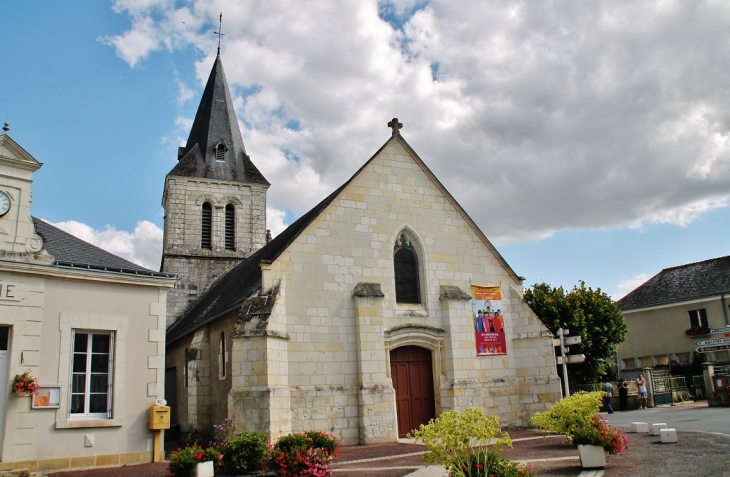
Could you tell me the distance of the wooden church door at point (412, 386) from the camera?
15775mm

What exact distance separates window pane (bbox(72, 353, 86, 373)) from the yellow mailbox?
1.56m

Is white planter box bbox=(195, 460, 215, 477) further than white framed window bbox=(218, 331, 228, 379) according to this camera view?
No

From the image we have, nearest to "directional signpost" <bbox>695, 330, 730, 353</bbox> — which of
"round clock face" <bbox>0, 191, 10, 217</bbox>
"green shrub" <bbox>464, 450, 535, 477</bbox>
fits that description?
"green shrub" <bbox>464, 450, 535, 477</bbox>

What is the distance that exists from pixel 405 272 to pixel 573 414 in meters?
7.05

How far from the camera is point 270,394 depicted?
1303cm

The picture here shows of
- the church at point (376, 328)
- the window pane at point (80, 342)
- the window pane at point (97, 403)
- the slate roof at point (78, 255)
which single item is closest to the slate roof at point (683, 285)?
the church at point (376, 328)

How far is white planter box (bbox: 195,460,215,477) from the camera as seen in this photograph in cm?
927

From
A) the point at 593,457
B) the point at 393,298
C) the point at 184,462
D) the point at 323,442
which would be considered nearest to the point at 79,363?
the point at 184,462

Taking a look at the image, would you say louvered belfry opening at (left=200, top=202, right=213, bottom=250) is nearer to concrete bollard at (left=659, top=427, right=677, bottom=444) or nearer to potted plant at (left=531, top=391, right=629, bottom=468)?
potted plant at (left=531, top=391, right=629, bottom=468)

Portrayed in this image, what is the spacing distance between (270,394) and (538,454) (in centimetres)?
575

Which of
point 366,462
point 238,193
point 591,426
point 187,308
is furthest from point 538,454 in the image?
point 238,193

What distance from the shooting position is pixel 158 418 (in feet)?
38.5

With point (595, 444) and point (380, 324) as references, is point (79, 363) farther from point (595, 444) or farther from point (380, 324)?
point (595, 444)

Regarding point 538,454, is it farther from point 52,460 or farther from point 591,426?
point 52,460
